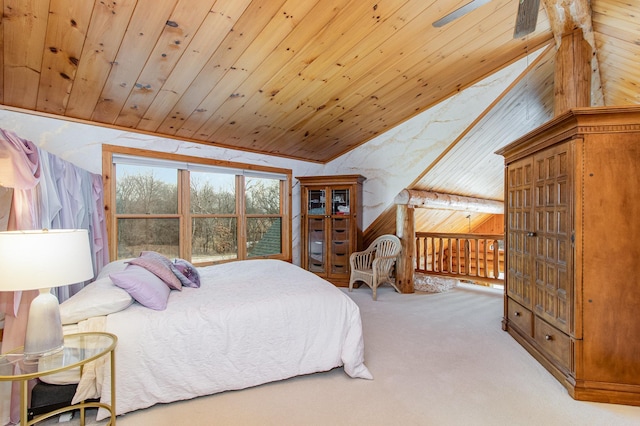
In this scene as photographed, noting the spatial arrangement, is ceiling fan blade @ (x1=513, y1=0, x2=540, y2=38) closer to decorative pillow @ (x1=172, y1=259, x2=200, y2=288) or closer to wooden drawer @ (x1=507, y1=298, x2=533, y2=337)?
wooden drawer @ (x1=507, y1=298, x2=533, y2=337)

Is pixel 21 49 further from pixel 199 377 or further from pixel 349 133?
pixel 349 133

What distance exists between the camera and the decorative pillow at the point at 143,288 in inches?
79.0

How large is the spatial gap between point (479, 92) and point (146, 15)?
3.21 m

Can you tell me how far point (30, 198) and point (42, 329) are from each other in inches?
29.9

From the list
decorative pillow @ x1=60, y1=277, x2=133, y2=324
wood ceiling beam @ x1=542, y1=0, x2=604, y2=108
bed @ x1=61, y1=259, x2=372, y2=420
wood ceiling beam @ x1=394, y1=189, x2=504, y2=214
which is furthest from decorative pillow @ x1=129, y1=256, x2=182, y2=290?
wood ceiling beam @ x1=542, y1=0, x2=604, y2=108

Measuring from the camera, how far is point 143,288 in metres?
2.04

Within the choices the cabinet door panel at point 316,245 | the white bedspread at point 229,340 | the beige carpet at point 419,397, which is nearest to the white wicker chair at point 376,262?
the cabinet door panel at point 316,245

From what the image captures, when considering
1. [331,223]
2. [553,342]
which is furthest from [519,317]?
[331,223]

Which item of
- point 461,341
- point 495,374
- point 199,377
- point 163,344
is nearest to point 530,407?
point 495,374

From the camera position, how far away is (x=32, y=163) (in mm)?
1846

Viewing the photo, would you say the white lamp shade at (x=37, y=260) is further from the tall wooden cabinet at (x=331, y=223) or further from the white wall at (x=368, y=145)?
the tall wooden cabinet at (x=331, y=223)

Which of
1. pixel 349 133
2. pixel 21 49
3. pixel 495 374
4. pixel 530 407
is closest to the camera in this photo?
pixel 530 407

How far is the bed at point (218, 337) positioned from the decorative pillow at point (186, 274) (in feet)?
0.18

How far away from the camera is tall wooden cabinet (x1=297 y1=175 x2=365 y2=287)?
4.73 m
